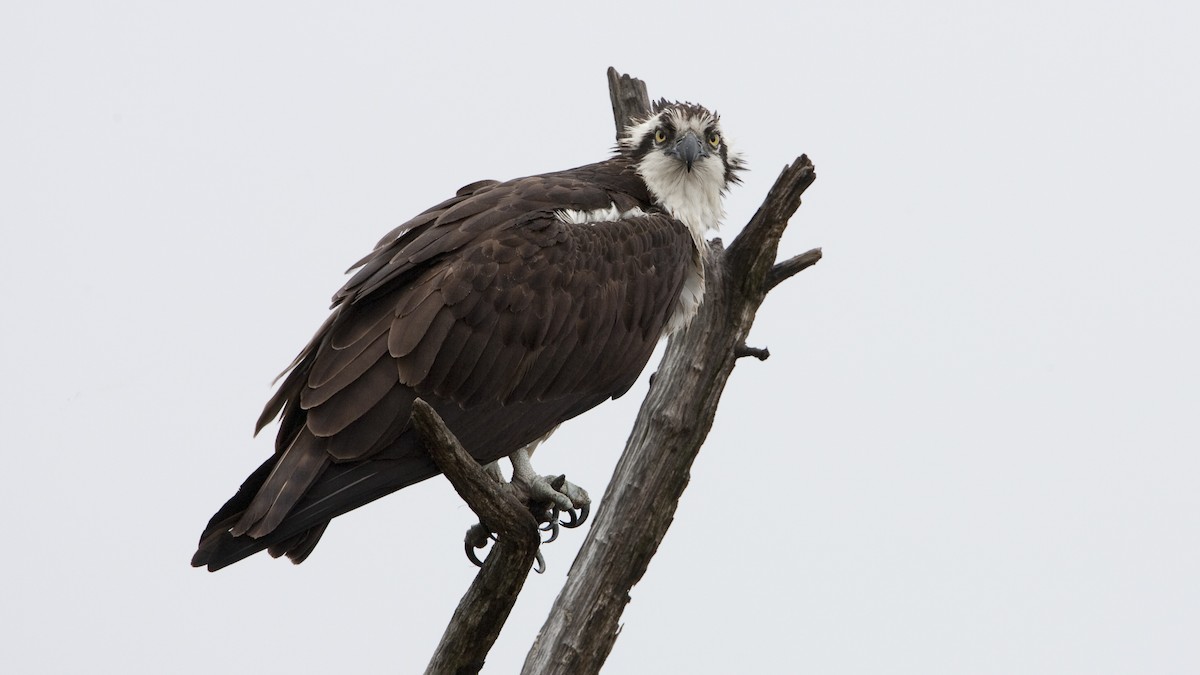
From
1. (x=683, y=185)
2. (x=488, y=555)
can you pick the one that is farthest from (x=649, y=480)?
(x=683, y=185)

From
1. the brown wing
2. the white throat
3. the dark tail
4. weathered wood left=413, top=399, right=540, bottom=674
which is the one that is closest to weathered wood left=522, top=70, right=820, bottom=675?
the white throat

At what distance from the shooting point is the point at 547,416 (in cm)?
562

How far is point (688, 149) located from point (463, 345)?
158 centimetres

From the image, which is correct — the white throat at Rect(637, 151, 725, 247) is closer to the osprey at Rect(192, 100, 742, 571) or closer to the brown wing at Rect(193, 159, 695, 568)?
the osprey at Rect(192, 100, 742, 571)

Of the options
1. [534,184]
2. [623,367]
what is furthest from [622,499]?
[534,184]

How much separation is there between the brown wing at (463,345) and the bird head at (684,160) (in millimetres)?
337

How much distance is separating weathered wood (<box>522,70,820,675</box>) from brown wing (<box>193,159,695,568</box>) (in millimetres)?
361

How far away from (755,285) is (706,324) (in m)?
0.29

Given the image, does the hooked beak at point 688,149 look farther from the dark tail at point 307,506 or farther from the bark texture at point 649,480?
the dark tail at point 307,506

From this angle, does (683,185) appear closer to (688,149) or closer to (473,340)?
(688,149)

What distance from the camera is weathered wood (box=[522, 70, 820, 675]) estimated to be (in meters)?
5.80

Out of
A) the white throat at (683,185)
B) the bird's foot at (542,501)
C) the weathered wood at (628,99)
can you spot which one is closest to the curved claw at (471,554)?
the bird's foot at (542,501)

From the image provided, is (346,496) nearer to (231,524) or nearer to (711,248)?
(231,524)

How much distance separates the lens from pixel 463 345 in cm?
541
